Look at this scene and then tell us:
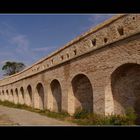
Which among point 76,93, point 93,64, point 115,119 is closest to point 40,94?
point 76,93

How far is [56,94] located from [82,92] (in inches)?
168

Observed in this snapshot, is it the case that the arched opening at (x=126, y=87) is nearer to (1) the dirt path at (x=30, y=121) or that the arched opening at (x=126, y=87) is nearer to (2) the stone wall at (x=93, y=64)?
(2) the stone wall at (x=93, y=64)

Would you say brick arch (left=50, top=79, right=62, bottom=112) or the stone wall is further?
brick arch (left=50, top=79, right=62, bottom=112)

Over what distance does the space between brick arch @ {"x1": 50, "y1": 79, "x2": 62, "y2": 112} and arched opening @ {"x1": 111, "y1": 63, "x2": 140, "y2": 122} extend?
22.5 ft

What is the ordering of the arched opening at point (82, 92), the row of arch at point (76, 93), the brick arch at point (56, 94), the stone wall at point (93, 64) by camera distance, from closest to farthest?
the stone wall at point (93, 64) < the arched opening at point (82, 92) < the row of arch at point (76, 93) < the brick arch at point (56, 94)

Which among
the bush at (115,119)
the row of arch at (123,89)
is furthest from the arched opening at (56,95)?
the bush at (115,119)

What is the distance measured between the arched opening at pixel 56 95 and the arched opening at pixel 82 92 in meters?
2.90

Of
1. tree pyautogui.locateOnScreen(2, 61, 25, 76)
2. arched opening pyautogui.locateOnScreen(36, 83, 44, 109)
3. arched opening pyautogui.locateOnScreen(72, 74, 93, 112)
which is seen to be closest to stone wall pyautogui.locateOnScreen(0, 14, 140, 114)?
arched opening pyautogui.locateOnScreen(72, 74, 93, 112)

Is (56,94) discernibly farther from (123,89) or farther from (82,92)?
(123,89)

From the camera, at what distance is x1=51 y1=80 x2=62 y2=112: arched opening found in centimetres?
1700

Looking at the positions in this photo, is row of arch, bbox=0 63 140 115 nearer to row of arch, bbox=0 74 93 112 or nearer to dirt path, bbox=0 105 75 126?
row of arch, bbox=0 74 93 112

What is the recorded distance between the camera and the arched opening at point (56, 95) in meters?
17.0
